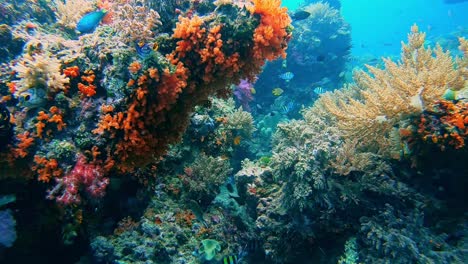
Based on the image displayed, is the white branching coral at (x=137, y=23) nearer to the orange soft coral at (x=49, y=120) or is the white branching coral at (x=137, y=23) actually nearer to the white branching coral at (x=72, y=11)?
the orange soft coral at (x=49, y=120)

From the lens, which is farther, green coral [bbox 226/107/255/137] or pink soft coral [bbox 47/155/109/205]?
green coral [bbox 226/107/255/137]

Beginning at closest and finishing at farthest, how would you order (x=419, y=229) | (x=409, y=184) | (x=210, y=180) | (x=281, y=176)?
(x=419, y=229)
(x=409, y=184)
(x=281, y=176)
(x=210, y=180)

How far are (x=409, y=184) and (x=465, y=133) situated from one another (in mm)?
1066

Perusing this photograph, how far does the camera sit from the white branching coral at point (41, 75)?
3.15 metres

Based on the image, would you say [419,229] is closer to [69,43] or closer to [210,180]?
[210,180]

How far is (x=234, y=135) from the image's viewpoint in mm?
6777

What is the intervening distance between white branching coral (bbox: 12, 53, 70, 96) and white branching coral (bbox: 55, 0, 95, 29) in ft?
9.34

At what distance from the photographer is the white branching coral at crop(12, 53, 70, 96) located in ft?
10.3

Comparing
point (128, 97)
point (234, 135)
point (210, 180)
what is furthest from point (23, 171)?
point (234, 135)

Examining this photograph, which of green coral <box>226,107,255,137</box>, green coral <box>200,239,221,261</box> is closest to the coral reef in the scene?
green coral <box>200,239,221,261</box>

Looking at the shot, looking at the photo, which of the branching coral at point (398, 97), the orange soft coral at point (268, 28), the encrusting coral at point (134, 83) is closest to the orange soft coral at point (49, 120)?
the encrusting coral at point (134, 83)

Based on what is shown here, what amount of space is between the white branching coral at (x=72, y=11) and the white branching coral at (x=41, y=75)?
285 centimetres

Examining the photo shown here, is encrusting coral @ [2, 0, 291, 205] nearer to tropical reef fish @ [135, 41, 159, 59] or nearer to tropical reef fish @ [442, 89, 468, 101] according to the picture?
tropical reef fish @ [135, 41, 159, 59]

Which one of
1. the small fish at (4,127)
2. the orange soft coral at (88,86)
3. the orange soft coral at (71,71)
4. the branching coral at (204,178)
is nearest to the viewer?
the small fish at (4,127)
